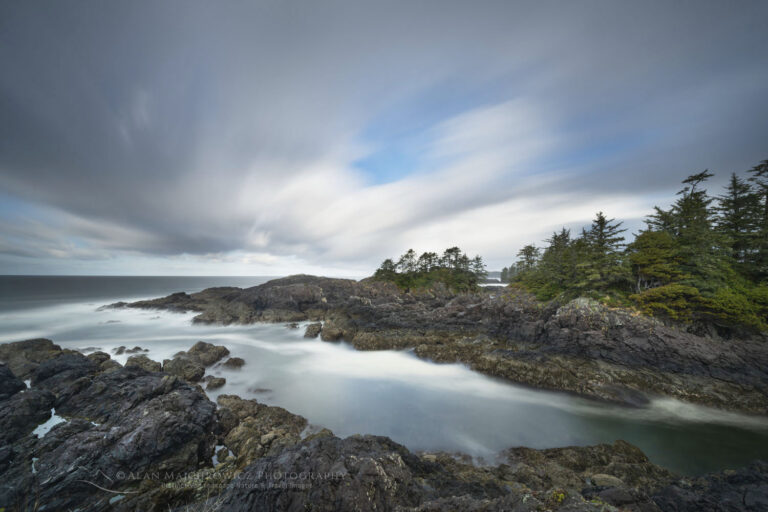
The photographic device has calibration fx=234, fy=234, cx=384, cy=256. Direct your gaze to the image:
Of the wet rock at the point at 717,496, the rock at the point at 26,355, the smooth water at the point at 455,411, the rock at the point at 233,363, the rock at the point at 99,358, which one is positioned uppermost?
the wet rock at the point at 717,496

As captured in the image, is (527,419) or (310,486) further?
(527,419)

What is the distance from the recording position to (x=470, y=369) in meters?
16.0

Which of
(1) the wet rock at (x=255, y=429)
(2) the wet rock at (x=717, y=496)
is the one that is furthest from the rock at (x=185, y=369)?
(2) the wet rock at (x=717, y=496)

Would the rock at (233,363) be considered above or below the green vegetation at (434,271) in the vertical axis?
below

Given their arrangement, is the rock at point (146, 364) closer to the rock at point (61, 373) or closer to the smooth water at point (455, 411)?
the rock at point (61, 373)

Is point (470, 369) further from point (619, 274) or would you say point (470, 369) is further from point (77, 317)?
point (77, 317)

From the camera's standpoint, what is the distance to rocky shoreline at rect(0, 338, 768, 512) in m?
3.76

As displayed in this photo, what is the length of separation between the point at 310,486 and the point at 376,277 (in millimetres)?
48262

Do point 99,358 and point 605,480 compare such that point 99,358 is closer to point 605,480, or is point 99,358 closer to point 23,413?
point 23,413

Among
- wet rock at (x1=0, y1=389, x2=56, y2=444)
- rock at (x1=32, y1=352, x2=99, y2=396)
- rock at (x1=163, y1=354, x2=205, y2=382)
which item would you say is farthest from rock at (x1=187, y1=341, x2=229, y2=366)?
wet rock at (x1=0, y1=389, x2=56, y2=444)

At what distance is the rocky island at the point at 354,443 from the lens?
390 cm

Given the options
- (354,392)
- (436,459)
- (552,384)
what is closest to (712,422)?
(552,384)

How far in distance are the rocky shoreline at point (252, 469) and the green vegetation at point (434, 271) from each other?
115 feet

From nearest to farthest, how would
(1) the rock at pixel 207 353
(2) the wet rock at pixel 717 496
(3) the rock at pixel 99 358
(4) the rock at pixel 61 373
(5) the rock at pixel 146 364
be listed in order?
(2) the wet rock at pixel 717 496 < (4) the rock at pixel 61 373 < (5) the rock at pixel 146 364 < (3) the rock at pixel 99 358 < (1) the rock at pixel 207 353
